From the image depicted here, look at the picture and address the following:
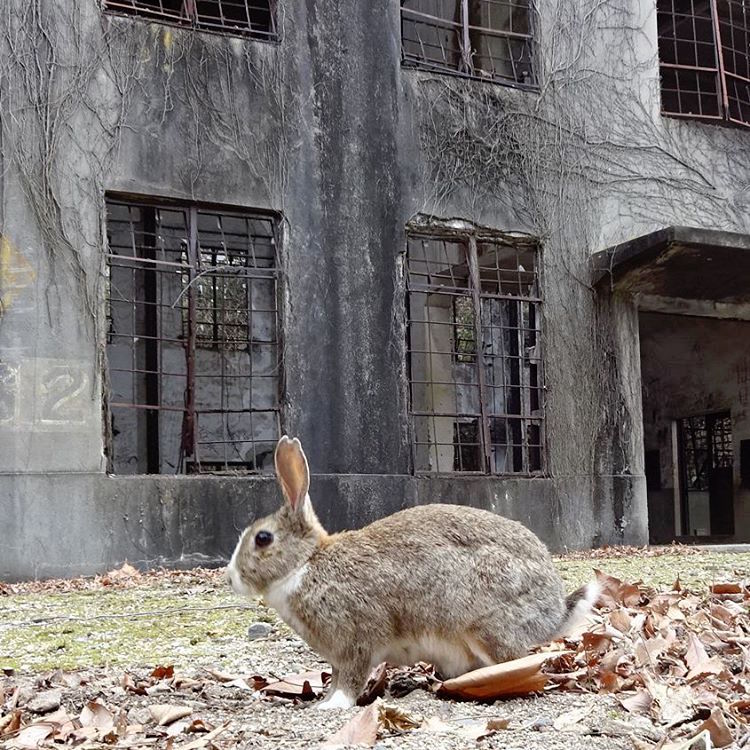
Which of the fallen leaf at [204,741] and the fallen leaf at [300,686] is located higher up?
the fallen leaf at [204,741]

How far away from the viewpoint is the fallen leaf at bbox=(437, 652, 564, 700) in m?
3.50

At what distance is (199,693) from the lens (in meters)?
4.09

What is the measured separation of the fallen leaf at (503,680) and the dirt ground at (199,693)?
42 millimetres

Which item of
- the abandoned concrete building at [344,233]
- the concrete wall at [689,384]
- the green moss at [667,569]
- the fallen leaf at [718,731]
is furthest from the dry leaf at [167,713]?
the concrete wall at [689,384]

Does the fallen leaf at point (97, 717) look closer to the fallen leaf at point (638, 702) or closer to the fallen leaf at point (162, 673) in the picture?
the fallen leaf at point (162, 673)

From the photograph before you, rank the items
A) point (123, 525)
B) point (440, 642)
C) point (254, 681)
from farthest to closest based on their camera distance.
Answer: point (123, 525) < point (254, 681) < point (440, 642)

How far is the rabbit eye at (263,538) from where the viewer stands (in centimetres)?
393

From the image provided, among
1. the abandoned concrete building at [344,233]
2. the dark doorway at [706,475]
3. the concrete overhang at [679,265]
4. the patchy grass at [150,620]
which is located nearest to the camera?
the patchy grass at [150,620]

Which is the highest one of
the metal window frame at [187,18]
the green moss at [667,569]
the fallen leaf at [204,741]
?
the metal window frame at [187,18]

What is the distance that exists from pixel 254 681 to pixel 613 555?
7.13 meters

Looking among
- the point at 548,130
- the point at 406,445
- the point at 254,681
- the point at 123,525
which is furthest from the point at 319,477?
the point at 254,681

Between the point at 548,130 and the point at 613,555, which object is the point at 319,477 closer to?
the point at 613,555

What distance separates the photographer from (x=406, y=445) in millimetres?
10844

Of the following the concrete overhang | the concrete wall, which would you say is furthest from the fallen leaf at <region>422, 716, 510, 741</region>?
the concrete wall
